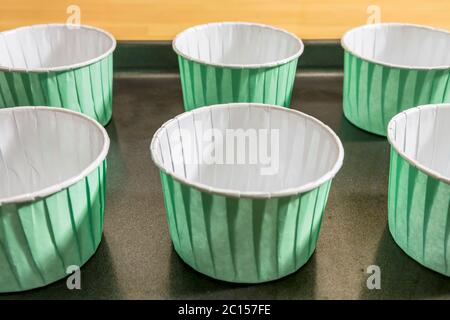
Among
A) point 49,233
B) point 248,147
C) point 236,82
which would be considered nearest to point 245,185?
point 248,147

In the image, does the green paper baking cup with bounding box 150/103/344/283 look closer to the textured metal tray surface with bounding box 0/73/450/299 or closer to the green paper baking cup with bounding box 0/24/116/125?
the textured metal tray surface with bounding box 0/73/450/299

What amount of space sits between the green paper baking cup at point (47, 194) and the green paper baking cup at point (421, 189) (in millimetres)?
452

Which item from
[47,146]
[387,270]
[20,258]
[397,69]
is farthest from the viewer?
[397,69]

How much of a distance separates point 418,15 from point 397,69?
48cm

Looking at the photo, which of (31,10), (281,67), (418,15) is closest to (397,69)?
(281,67)

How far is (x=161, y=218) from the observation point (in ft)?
3.21

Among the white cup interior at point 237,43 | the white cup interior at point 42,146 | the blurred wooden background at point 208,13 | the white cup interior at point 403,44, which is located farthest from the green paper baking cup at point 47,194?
the white cup interior at point 403,44

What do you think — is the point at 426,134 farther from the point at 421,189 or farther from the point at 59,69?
the point at 59,69

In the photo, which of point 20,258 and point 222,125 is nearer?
point 20,258

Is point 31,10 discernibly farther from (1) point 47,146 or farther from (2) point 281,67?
(2) point 281,67

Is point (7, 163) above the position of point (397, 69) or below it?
below

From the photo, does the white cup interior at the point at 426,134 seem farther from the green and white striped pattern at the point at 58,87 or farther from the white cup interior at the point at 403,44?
the green and white striped pattern at the point at 58,87

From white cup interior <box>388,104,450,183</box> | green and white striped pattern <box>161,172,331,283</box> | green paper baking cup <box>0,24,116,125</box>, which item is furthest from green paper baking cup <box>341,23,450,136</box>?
green paper baking cup <box>0,24,116,125</box>
